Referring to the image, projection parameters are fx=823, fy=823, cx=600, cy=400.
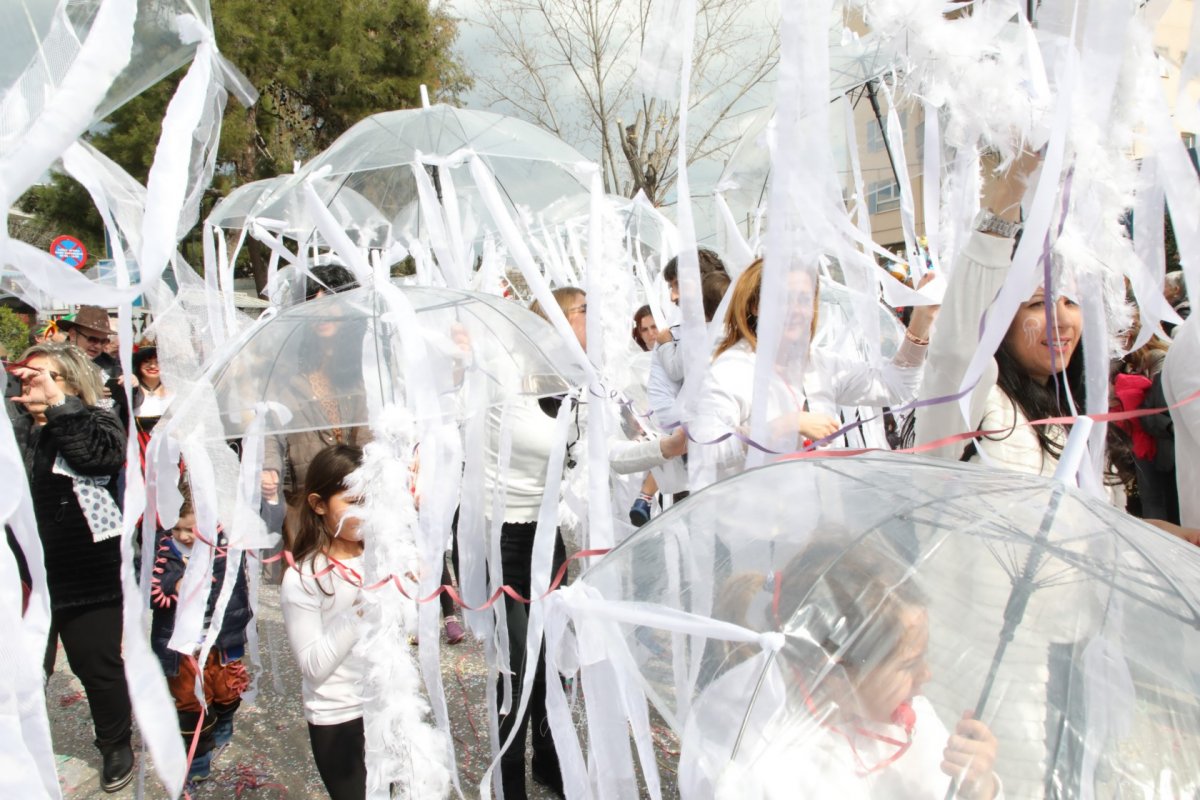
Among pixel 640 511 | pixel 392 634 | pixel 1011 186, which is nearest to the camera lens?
→ pixel 1011 186

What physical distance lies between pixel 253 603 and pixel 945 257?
9.08ft

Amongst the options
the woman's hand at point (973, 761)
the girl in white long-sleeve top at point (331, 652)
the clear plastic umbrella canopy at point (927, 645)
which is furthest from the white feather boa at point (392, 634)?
the woman's hand at point (973, 761)

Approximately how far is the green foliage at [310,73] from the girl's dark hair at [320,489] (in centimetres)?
1556

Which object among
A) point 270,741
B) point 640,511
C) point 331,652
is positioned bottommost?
point 270,741

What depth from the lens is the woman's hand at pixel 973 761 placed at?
0.88 m

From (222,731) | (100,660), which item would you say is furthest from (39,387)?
(222,731)

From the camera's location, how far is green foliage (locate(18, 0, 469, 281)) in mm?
16984

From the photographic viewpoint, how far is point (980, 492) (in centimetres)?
107

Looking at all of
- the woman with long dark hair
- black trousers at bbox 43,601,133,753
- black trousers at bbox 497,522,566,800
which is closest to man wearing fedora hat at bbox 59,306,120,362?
black trousers at bbox 43,601,133,753

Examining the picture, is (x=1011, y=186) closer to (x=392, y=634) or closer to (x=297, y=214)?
(x=392, y=634)

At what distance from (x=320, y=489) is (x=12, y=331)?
13256 millimetres

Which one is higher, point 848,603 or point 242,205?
point 242,205

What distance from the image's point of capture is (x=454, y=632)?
13.6 ft

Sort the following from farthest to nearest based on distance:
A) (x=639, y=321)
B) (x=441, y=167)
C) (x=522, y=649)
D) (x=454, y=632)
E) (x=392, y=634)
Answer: (x=639, y=321) → (x=441, y=167) → (x=454, y=632) → (x=522, y=649) → (x=392, y=634)
